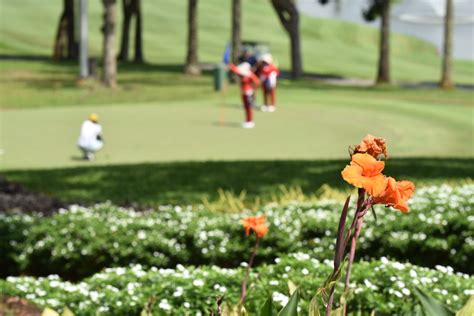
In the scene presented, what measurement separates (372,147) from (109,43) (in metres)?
30.7

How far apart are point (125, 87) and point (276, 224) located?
25.0 meters

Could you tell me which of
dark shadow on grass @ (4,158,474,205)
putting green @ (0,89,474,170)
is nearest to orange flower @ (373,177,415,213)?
dark shadow on grass @ (4,158,474,205)

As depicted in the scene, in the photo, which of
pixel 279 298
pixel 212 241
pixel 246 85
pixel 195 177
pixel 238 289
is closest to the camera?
pixel 279 298

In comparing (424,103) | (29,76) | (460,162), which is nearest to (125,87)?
(29,76)

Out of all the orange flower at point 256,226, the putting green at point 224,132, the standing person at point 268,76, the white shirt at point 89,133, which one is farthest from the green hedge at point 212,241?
the standing person at point 268,76

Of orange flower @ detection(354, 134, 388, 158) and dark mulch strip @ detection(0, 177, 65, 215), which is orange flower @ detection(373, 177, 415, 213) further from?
dark mulch strip @ detection(0, 177, 65, 215)

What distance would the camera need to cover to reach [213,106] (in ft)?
88.9

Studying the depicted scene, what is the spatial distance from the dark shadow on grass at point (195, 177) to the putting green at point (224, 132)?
1714 millimetres

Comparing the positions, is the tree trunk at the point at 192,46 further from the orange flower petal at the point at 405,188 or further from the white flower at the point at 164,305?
the orange flower petal at the point at 405,188

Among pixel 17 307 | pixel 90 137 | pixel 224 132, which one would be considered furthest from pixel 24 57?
pixel 17 307

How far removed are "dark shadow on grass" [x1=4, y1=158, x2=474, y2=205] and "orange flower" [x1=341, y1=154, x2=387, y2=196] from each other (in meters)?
9.74

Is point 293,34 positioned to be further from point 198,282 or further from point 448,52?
point 198,282

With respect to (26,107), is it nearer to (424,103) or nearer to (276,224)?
(424,103)

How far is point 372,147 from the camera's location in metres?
3.08
